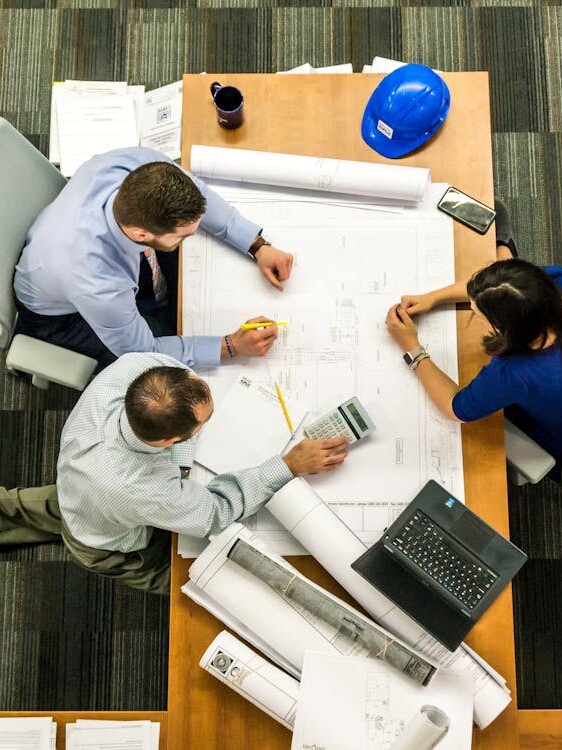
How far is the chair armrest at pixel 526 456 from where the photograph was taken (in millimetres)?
1416

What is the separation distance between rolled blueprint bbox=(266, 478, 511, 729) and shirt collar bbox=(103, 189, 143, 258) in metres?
0.60

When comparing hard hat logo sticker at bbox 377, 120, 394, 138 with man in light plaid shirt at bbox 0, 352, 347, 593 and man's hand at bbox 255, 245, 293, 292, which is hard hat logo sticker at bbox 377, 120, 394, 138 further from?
man in light plaid shirt at bbox 0, 352, 347, 593

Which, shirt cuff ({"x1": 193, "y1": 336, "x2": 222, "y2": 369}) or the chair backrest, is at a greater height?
the chair backrest

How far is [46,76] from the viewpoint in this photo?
2.41 meters

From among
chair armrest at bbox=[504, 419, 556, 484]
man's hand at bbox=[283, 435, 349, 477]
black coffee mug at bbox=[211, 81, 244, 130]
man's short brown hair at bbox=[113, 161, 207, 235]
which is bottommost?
chair armrest at bbox=[504, 419, 556, 484]

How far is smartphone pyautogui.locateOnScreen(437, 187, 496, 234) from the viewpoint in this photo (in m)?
1.49

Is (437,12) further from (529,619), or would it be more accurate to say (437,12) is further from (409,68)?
(529,619)

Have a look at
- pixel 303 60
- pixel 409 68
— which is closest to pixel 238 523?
pixel 409 68

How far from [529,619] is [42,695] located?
1404 millimetres

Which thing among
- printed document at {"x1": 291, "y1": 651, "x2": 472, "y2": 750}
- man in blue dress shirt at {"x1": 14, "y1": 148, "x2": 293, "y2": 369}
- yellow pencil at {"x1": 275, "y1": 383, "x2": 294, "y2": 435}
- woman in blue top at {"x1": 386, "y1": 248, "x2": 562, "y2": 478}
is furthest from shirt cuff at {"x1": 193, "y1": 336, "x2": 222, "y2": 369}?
printed document at {"x1": 291, "y1": 651, "x2": 472, "y2": 750}

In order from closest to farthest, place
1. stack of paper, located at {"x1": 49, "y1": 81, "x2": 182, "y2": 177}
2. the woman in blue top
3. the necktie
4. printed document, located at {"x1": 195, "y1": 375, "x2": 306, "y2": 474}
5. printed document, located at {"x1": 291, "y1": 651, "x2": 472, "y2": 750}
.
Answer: printed document, located at {"x1": 291, "y1": 651, "x2": 472, "y2": 750} < the woman in blue top < printed document, located at {"x1": 195, "y1": 375, "x2": 306, "y2": 474} < the necktie < stack of paper, located at {"x1": 49, "y1": 81, "x2": 182, "y2": 177}

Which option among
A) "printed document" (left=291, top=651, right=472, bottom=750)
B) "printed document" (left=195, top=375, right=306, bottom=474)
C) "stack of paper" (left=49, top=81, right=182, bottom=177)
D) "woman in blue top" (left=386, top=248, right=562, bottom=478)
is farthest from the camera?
"stack of paper" (left=49, top=81, right=182, bottom=177)

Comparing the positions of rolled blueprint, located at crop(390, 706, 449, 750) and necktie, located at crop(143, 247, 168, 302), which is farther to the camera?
necktie, located at crop(143, 247, 168, 302)

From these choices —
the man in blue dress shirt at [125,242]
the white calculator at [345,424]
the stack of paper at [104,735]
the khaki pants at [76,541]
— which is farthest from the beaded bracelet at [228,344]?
the stack of paper at [104,735]
